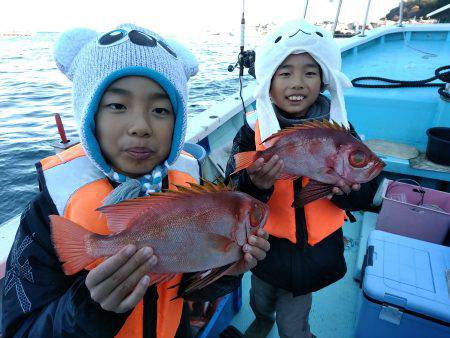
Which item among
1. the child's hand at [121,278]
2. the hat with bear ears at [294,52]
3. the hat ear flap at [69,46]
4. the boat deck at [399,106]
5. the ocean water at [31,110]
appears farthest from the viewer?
the ocean water at [31,110]

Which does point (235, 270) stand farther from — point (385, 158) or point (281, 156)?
point (385, 158)

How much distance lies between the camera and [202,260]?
3.70ft

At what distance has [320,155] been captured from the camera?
66.7 inches

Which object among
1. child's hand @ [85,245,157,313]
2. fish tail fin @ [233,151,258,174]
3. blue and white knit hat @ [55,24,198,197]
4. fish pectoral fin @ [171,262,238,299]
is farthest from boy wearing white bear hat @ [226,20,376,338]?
child's hand @ [85,245,157,313]

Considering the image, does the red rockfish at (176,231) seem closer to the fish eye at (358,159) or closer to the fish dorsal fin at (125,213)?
the fish dorsal fin at (125,213)

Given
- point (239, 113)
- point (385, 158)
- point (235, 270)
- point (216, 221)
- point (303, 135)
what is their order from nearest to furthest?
point (216, 221) → point (235, 270) → point (303, 135) → point (385, 158) → point (239, 113)

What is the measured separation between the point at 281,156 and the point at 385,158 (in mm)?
2556

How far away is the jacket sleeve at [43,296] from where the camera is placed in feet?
3.29

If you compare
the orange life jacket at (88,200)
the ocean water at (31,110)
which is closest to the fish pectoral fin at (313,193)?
the orange life jacket at (88,200)

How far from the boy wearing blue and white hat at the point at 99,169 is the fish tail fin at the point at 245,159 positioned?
515 millimetres

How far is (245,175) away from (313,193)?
0.41 meters

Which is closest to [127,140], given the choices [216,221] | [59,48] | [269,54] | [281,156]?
[216,221]

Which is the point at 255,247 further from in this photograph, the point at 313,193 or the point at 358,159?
the point at 358,159

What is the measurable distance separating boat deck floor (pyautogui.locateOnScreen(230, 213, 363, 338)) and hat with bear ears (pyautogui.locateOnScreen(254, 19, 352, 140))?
167cm
